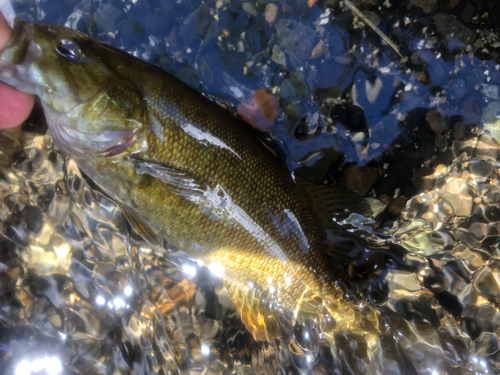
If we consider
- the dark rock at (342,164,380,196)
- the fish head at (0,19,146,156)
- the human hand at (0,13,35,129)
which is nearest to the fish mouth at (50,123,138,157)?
the fish head at (0,19,146,156)

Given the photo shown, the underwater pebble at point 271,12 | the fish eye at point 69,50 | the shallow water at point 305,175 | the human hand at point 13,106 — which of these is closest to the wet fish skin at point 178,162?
the fish eye at point 69,50

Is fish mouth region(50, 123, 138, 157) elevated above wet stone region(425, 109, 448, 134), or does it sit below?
below

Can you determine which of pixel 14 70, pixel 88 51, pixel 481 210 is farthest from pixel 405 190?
pixel 14 70

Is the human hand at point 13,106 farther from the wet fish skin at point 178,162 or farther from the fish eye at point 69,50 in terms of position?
the fish eye at point 69,50

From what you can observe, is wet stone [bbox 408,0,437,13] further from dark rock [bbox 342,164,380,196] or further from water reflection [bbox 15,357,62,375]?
water reflection [bbox 15,357,62,375]

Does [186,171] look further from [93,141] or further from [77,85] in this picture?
[77,85]

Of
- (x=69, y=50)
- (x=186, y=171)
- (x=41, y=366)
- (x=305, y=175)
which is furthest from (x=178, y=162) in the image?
(x=41, y=366)
